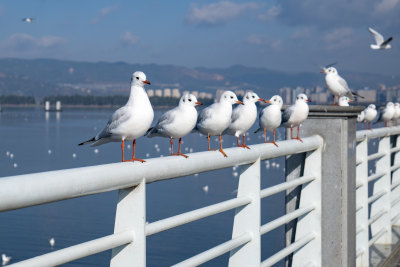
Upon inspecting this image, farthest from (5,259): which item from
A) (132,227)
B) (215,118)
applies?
(132,227)

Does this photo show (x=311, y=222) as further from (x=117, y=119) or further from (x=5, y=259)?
(x=5, y=259)

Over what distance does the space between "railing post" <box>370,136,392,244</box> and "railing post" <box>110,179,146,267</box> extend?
14.3 ft

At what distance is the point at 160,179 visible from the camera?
7.67ft

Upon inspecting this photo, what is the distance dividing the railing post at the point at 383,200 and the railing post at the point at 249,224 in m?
3.33

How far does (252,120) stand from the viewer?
4.45 m

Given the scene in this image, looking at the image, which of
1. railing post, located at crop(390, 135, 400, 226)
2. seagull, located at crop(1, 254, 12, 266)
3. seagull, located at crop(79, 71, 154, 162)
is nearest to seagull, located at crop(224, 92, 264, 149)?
seagull, located at crop(79, 71, 154, 162)

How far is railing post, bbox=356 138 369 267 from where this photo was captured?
4992 millimetres

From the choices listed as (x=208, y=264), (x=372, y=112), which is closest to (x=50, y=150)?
(x=208, y=264)

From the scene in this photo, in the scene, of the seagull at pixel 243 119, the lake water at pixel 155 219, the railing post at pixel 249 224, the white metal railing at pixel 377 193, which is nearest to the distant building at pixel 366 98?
the white metal railing at pixel 377 193

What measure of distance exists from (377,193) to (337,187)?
1.94 m

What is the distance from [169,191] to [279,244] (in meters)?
12.5

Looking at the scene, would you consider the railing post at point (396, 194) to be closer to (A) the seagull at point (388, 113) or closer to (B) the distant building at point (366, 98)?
(B) the distant building at point (366, 98)

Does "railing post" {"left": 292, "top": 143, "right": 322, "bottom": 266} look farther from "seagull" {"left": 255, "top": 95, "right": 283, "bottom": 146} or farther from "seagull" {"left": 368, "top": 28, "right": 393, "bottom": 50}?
"seagull" {"left": 368, "top": 28, "right": 393, "bottom": 50}

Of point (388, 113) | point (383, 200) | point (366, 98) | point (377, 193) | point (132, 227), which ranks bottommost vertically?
point (383, 200)
